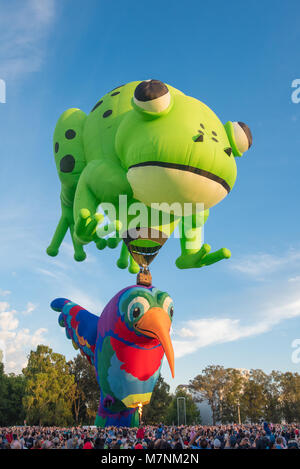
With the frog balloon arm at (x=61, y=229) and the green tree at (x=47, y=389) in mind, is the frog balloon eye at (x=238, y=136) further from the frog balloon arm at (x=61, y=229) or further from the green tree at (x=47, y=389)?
the green tree at (x=47, y=389)

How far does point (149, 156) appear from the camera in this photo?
991 centimetres

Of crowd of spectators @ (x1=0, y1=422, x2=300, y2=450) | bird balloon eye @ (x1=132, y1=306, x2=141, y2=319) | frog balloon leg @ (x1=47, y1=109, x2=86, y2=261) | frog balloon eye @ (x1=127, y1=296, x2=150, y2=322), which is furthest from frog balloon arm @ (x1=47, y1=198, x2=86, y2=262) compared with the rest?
crowd of spectators @ (x1=0, y1=422, x2=300, y2=450)

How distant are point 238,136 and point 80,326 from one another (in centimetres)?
930

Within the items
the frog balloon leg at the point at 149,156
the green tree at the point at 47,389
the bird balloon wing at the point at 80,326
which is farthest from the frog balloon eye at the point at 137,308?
the green tree at the point at 47,389

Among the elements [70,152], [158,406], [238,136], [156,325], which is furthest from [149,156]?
[158,406]

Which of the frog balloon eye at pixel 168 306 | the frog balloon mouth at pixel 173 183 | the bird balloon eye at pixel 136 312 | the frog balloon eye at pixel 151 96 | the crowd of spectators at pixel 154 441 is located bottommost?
the crowd of spectators at pixel 154 441

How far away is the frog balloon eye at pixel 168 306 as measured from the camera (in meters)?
13.6

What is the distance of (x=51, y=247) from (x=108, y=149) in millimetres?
4429

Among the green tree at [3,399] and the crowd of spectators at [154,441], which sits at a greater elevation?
the green tree at [3,399]

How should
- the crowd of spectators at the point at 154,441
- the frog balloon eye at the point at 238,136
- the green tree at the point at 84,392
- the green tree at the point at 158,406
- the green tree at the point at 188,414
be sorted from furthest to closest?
the green tree at the point at 188,414
the green tree at the point at 158,406
the green tree at the point at 84,392
the frog balloon eye at the point at 238,136
the crowd of spectators at the point at 154,441

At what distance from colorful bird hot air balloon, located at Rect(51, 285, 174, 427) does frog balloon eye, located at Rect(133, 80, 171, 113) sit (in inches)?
236

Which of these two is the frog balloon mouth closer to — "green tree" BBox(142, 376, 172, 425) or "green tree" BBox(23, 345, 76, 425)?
"green tree" BBox(23, 345, 76, 425)

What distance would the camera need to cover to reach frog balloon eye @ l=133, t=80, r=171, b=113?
9617mm

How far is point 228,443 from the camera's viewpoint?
691cm
